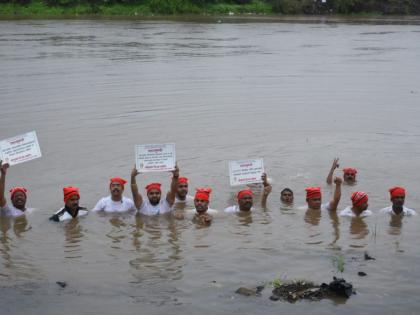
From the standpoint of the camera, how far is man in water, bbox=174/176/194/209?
1248 centimetres

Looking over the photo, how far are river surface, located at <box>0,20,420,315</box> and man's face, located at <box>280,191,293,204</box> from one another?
0.23 m

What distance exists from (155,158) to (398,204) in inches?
173

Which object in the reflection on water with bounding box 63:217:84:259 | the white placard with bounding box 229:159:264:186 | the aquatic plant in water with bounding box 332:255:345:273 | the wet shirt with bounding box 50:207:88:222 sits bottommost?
the reflection on water with bounding box 63:217:84:259

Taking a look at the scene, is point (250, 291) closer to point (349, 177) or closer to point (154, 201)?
point (154, 201)

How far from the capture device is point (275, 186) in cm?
1403

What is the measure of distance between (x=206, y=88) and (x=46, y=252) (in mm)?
15172

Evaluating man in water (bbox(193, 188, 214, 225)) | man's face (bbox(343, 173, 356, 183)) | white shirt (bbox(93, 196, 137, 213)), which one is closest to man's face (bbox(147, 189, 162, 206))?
white shirt (bbox(93, 196, 137, 213))

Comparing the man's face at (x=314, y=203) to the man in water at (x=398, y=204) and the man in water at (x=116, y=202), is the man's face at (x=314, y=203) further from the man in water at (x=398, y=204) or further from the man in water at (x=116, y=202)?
the man in water at (x=116, y=202)

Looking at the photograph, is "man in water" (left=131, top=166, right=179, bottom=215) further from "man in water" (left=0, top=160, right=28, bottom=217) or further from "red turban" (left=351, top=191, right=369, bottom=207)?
"red turban" (left=351, top=191, right=369, bottom=207)

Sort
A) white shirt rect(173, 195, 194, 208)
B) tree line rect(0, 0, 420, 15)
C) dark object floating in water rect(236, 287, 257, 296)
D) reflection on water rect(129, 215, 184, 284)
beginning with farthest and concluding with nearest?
tree line rect(0, 0, 420, 15) → white shirt rect(173, 195, 194, 208) → reflection on water rect(129, 215, 184, 284) → dark object floating in water rect(236, 287, 257, 296)

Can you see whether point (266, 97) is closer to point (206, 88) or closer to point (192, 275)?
point (206, 88)

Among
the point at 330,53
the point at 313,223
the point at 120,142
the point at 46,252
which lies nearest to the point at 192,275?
the point at 46,252

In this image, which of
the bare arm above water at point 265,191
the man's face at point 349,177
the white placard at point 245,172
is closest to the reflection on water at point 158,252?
the white placard at point 245,172

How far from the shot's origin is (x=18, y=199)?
11766 millimetres
